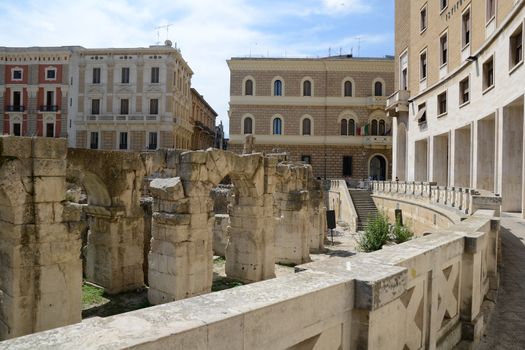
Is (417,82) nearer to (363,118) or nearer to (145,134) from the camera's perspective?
(363,118)

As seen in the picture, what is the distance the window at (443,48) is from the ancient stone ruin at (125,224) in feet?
42.9

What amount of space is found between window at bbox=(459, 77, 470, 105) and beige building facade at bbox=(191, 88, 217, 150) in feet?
113

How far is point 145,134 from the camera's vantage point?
4181cm

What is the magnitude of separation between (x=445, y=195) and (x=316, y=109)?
88.9 feet

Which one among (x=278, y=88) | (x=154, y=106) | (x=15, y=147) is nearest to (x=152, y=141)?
(x=154, y=106)

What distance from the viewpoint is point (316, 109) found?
41031 mm

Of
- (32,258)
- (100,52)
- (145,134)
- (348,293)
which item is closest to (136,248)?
(32,258)

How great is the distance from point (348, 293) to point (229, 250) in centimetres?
1040

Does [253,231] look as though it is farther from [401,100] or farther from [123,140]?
[123,140]

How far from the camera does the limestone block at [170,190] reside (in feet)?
32.3

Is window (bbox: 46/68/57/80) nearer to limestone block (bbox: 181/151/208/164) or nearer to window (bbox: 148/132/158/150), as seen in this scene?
window (bbox: 148/132/158/150)

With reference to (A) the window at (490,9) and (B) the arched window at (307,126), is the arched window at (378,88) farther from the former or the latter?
(A) the window at (490,9)

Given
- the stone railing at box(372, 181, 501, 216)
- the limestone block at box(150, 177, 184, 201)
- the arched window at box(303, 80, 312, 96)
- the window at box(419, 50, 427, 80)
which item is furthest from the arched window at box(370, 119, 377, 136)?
the limestone block at box(150, 177, 184, 201)

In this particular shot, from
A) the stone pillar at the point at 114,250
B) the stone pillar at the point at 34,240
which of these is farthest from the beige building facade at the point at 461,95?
the stone pillar at the point at 34,240
